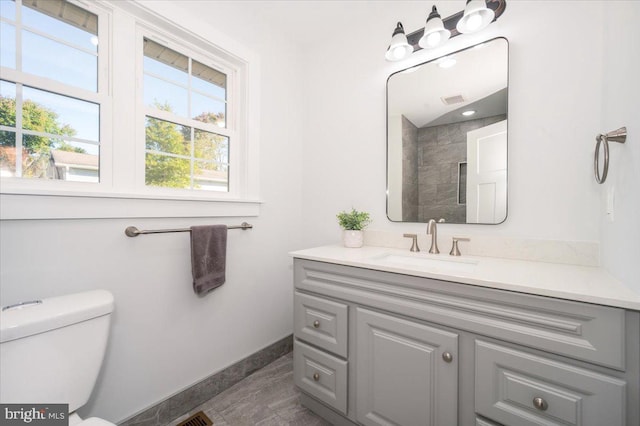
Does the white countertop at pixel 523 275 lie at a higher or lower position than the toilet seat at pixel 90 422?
higher

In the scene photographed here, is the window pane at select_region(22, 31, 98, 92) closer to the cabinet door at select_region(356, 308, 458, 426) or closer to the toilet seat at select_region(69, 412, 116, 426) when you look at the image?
the toilet seat at select_region(69, 412, 116, 426)

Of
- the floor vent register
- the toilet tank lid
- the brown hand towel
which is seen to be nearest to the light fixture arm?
the brown hand towel

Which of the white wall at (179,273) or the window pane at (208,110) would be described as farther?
the window pane at (208,110)

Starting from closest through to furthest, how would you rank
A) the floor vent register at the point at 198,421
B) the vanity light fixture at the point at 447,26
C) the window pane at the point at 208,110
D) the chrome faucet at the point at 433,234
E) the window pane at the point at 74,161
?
the window pane at the point at 74,161
the vanity light fixture at the point at 447,26
the floor vent register at the point at 198,421
the chrome faucet at the point at 433,234
the window pane at the point at 208,110

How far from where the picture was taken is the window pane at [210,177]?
1670 millimetres

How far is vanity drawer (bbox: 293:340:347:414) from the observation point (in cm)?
132

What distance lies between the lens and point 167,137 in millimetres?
1529

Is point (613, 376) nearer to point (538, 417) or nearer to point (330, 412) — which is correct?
point (538, 417)

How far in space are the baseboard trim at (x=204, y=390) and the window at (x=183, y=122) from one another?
3.90 ft

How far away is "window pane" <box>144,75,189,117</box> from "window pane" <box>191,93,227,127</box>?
0.06 meters

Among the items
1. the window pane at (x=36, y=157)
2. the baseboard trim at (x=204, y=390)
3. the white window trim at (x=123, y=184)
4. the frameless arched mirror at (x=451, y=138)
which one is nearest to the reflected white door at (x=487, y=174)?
the frameless arched mirror at (x=451, y=138)

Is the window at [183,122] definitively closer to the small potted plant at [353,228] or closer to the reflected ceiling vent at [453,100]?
the small potted plant at [353,228]

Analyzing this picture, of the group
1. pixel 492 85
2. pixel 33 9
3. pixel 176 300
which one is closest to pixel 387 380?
pixel 176 300

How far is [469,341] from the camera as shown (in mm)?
981
